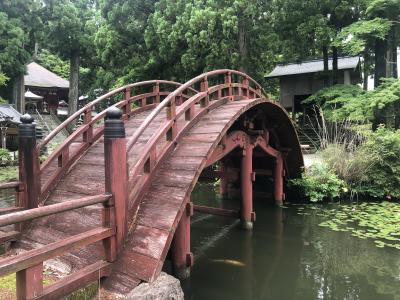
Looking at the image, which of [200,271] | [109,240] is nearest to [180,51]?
[200,271]

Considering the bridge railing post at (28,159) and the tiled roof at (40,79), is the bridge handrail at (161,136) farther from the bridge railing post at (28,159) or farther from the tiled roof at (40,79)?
the tiled roof at (40,79)

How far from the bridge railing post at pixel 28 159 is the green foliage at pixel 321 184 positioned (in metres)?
9.63

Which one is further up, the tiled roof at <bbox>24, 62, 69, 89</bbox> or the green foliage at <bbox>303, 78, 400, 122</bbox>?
the tiled roof at <bbox>24, 62, 69, 89</bbox>

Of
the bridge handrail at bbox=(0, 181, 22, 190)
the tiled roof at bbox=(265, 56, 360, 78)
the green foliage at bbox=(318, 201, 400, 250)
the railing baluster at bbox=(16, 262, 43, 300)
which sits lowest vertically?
the green foliage at bbox=(318, 201, 400, 250)

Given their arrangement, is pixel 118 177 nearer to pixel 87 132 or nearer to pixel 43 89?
pixel 87 132

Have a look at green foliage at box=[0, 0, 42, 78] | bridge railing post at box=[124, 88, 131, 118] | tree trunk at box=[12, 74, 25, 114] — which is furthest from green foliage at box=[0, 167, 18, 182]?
tree trunk at box=[12, 74, 25, 114]

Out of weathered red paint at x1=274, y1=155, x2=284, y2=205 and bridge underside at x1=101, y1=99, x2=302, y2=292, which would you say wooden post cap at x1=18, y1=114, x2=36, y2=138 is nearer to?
bridge underside at x1=101, y1=99, x2=302, y2=292

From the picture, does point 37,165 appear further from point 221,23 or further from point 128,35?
point 128,35

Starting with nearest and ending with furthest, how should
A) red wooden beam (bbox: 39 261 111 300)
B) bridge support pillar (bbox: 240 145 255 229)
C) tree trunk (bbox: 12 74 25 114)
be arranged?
red wooden beam (bbox: 39 261 111 300)
bridge support pillar (bbox: 240 145 255 229)
tree trunk (bbox: 12 74 25 114)

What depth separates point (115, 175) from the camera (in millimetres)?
4520

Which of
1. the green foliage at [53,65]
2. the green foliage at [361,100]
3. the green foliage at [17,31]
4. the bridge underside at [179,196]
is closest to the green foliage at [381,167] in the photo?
the green foliage at [361,100]

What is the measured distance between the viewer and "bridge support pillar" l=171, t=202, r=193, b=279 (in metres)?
6.07

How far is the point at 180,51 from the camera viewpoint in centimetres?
1952

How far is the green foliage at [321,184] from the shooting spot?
42.0 ft
